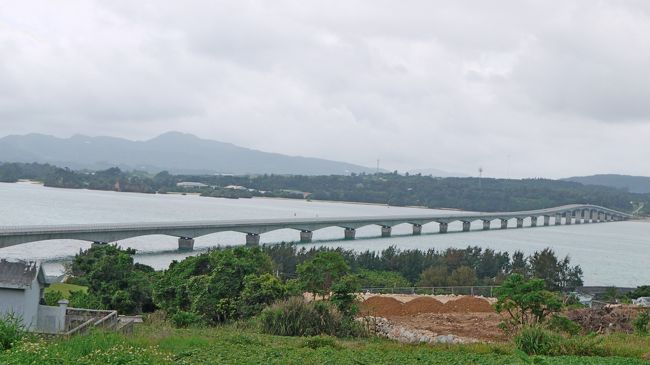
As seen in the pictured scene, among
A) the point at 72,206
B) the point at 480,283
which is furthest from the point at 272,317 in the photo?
the point at 72,206

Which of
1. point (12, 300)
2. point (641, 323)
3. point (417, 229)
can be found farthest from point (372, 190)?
point (12, 300)

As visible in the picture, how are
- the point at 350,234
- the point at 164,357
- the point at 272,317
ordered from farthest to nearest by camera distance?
1. the point at 350,234
2. the point at 272,317
3. the point at 164,357

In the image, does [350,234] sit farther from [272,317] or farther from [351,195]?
[351,195]

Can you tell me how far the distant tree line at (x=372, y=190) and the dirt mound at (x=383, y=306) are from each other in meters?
133

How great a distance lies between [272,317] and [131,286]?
884cm

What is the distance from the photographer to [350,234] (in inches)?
3376

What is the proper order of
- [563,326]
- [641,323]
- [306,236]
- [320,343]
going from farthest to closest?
[306,236] → [641,323] → [563,326] → [320,343]

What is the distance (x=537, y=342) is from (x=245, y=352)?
502cm

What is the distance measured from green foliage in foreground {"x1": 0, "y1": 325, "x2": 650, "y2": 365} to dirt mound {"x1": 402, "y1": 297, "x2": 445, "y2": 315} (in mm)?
6428

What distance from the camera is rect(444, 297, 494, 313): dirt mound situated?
2167 centimetres

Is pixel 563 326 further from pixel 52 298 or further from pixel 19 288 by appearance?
pixel 52 298

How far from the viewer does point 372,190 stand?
7008 inches

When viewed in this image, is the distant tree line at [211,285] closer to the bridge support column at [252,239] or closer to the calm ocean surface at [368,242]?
the calm ocean surface at [368,242]

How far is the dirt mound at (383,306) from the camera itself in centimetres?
2023
